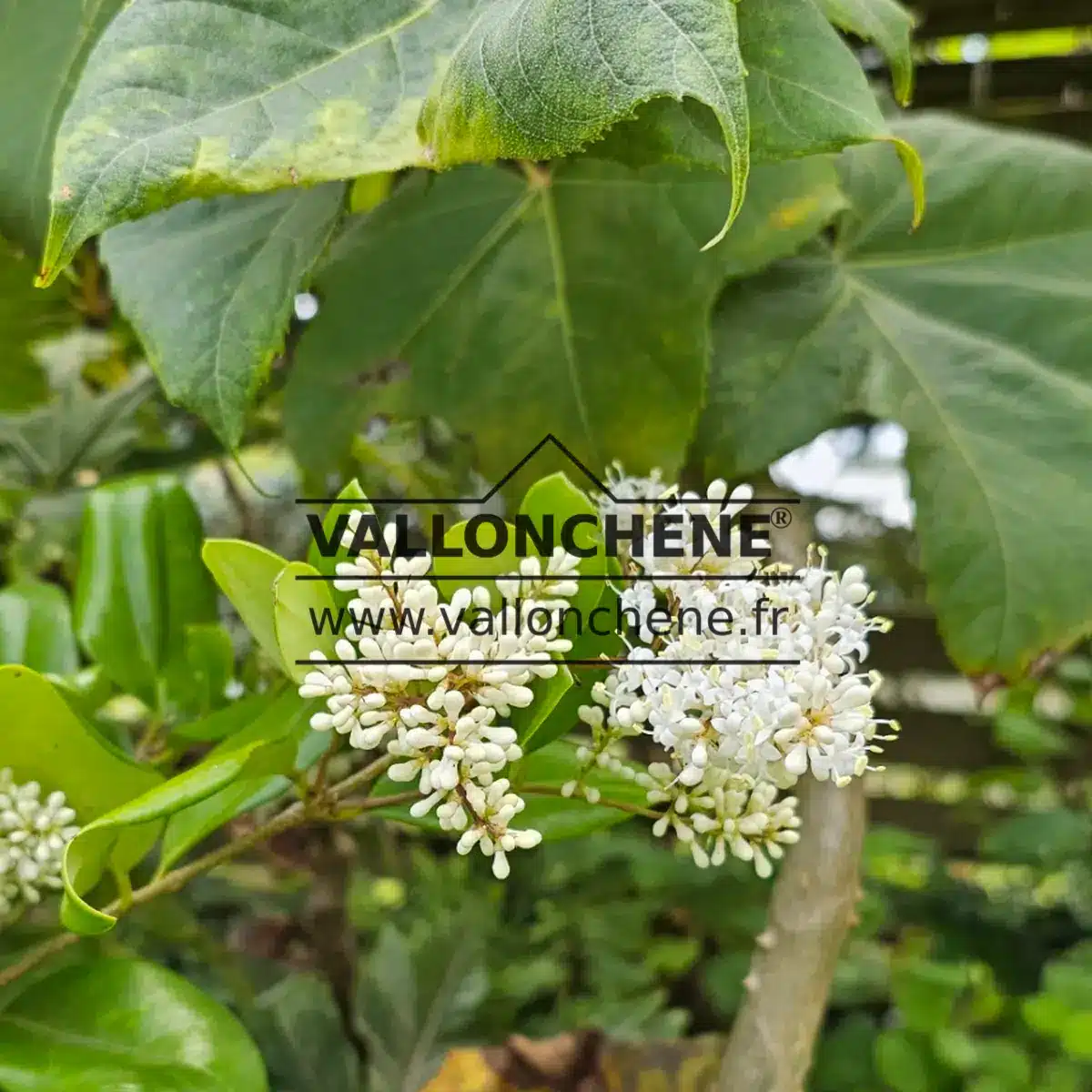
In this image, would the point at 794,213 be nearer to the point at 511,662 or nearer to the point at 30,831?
the point at 511,662

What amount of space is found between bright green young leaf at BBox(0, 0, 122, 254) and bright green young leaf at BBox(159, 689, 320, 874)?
22 cm

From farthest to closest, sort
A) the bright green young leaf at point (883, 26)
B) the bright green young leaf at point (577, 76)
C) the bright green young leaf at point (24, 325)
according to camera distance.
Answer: the bright green young leaf at point (24, 325), the bright green young leaf at point (883, 26), the bright green young leaf at point (577, 76)

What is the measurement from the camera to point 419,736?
22 centimetres

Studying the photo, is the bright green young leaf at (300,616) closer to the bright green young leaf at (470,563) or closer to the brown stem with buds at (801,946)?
the bright green young leaf at (470,563)

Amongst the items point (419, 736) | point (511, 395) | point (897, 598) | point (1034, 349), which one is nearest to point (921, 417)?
point (1034, 349)

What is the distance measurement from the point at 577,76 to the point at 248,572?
156mm

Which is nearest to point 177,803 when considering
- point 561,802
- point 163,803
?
point 163,803

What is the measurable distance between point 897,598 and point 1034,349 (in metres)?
0.51

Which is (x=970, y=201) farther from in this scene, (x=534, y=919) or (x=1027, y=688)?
(x=534, y=919)

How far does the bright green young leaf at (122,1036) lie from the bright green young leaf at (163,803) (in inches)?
2.1

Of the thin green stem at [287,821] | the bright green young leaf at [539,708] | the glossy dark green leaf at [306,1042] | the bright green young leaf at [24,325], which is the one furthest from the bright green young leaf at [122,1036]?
the bright green young leaf at [24,325]

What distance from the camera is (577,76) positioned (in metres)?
0.24

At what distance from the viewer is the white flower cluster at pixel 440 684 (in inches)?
9.0

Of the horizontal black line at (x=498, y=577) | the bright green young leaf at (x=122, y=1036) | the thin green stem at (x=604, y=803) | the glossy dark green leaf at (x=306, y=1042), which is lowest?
the glossy dark green leaf at (x=306, y=1042)
